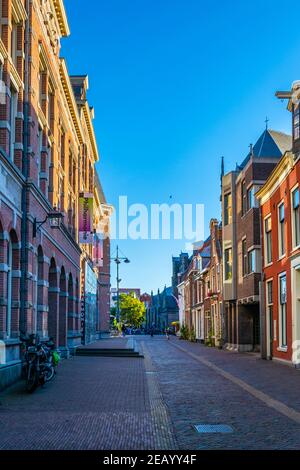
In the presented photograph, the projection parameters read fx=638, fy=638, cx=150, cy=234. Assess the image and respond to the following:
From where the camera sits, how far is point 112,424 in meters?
10.3

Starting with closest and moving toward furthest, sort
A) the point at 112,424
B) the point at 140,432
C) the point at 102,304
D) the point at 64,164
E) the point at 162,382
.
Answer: the point at 140,432
the point at 112,424
the point at 162,382
the point at 64,164
the point at 102,304

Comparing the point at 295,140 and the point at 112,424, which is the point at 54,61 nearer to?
the point at 295,140

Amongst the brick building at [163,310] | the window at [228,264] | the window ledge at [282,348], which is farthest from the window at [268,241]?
the brick building at [163,310]

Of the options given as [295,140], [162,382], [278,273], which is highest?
[295,140]

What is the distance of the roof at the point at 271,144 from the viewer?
1335 inches

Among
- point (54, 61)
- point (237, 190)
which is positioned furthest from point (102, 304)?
point (54, 61)

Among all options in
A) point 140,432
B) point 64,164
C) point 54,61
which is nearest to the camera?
point 140,432

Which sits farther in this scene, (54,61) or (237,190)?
(237,190)

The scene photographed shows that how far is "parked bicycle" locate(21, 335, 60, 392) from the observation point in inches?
577

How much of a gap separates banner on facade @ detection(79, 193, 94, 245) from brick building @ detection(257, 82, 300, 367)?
382 inches

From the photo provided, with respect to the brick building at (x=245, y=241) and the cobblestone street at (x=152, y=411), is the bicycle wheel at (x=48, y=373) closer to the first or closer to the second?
the cobblestone street at (x=152, y=411)

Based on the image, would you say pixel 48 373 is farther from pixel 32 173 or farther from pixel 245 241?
pixel 245 241

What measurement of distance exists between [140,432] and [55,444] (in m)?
1.54

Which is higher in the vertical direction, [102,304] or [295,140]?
[295,140]
